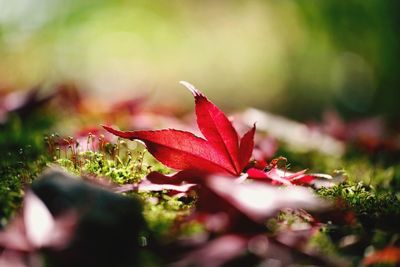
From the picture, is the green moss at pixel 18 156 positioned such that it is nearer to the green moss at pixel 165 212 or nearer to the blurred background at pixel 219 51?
the green moss at pixel 165 212

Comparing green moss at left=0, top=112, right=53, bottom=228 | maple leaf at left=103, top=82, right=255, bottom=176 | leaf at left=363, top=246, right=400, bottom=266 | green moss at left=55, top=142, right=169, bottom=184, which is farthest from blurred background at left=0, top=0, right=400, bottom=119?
leaf at left=363, top=246, right=400, bottom=266

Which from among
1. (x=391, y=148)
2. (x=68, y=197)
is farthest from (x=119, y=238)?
(x=391, y=148)

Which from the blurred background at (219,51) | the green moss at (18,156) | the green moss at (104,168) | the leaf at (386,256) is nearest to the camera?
the leaf at (386,256)

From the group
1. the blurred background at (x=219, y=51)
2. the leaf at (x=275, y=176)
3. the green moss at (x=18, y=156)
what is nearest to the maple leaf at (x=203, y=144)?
the leaf at (x=275, y=176)

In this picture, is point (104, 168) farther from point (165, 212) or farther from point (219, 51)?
point (219, 51)

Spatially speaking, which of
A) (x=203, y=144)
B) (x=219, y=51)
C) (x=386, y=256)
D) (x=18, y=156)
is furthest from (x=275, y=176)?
(x=219, y=51)

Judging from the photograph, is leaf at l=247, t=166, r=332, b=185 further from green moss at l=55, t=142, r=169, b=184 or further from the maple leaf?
green moss at l=55, t=142, r=169, b=184

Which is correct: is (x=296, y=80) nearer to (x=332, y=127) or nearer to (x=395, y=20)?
(x=395, y=20)
